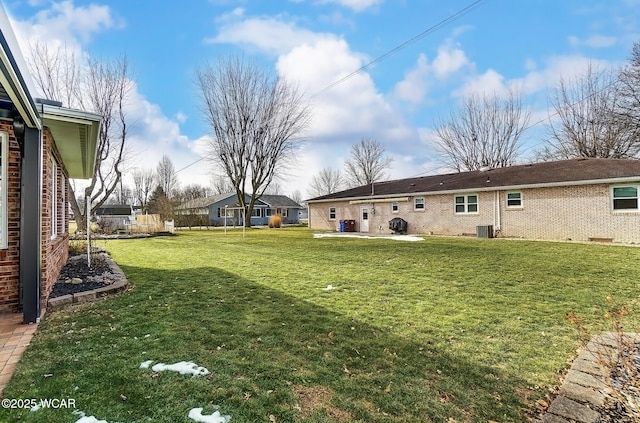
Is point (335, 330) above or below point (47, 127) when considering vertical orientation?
below

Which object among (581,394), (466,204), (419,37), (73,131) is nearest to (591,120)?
(466,204)

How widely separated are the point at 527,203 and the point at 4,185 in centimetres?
1818

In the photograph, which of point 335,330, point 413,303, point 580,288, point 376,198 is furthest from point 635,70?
point 335,330

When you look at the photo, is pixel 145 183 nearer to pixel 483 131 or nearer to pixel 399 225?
pixel 399 225

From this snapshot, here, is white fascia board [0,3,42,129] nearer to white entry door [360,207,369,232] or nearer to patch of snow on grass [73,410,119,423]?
patch of snow on grass [73,410,119,423]

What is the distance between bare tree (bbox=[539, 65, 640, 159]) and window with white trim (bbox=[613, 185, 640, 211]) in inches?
384

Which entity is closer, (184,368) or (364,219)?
(184,368)

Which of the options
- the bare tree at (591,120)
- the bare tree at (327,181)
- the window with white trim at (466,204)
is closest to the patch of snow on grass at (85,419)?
the window with white trim at (466,204)

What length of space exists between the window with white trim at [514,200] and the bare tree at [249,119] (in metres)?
19.1

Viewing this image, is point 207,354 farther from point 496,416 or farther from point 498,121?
point 498,121

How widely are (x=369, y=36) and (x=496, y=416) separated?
39.4ft

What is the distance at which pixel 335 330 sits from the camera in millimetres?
4113

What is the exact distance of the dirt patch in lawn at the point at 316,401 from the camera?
2.42 m

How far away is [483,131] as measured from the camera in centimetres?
3169
